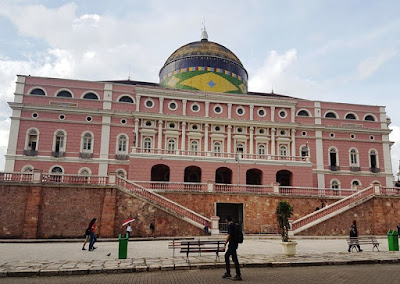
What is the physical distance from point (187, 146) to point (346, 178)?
55.4 ft

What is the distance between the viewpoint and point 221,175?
103ft

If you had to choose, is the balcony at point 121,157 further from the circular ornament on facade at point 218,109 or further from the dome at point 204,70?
the dome at point 204,70

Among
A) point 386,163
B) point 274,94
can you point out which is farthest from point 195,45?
point 386,163

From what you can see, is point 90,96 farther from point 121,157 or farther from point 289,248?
point 289,248

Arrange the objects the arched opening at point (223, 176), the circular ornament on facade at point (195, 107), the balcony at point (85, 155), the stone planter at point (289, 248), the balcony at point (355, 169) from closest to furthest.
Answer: the stone planter at point (289, 248) → the balcony at point (85, 155) → the arched opening at point (223, 176) → the circular ornament on facade at point (195, 107) → the balcony at point (355, 169)

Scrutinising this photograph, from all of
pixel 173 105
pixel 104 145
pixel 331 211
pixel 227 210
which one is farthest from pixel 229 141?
pixel 331 211

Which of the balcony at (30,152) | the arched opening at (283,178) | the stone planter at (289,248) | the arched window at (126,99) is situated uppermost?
the arched window at (126,99)

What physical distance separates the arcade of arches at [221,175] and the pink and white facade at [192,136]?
95 mm

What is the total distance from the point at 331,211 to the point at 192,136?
602 inches

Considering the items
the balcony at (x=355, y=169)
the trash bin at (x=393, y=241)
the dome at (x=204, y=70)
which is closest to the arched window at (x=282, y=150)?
the balcony at (x=355, y=169)

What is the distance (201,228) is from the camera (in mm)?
20250

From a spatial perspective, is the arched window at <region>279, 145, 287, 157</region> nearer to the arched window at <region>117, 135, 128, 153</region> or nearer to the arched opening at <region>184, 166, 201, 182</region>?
the arched opening at <region>184, 166, 201, 182</region>

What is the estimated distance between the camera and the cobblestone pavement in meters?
8.45

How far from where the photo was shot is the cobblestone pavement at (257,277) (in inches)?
332
